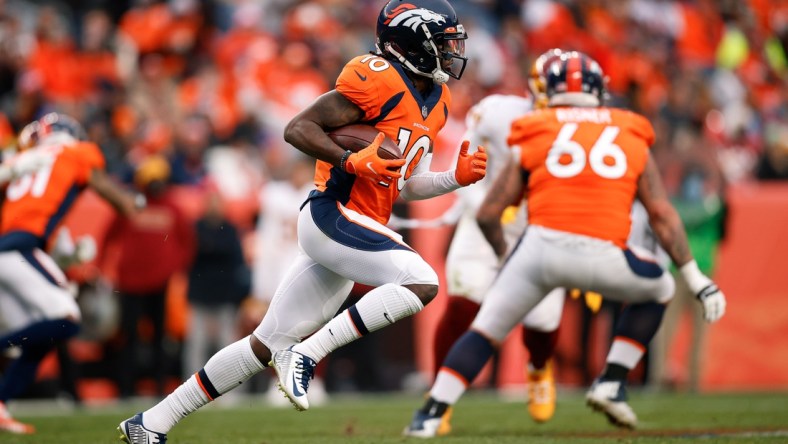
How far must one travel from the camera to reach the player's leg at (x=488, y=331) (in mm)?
5738

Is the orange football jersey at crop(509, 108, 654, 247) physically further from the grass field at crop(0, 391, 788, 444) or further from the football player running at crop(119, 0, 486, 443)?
the grass field at crop(0, 391, 788, 444)

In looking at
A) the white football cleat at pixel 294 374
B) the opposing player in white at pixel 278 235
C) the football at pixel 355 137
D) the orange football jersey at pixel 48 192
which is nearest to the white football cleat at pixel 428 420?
the white football cleat at pixel 294 374

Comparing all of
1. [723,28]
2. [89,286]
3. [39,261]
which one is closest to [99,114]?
[89,286]

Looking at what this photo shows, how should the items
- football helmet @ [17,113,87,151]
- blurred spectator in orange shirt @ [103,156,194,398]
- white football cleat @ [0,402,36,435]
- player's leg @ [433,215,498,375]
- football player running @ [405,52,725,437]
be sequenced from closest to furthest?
football player running @ [405,52,725,437] → white football cleat @ [0,402,36,435] → player's leg @ [433,215,498,375] → football helmet @ [17,113,87,151] → blurred spectator in orange shirt @ [103,156,194,398]

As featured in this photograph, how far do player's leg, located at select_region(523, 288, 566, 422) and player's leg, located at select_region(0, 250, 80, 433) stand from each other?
255 centimetres

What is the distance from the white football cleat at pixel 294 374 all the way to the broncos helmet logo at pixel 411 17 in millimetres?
1394

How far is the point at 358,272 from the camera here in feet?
16.0

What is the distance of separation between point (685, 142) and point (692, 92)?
259 centimetres

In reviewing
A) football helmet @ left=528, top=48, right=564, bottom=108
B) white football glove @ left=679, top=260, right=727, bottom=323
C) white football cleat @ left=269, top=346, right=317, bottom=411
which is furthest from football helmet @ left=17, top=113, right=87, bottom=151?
white football glove @ left=679, top=260, right=727, bottom=323

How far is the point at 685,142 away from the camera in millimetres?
10227

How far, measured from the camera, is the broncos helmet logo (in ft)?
16.5

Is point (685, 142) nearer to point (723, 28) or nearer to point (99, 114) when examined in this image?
point (99, 114)

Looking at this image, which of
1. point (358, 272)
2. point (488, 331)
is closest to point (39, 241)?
point (488, 331)

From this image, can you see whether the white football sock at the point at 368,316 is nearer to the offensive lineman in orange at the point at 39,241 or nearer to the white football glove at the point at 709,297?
the white football glove at the point at 709,297
